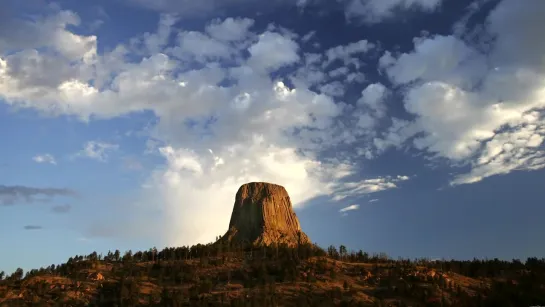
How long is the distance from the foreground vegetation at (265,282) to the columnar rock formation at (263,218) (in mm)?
4795

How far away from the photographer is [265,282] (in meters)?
38.0

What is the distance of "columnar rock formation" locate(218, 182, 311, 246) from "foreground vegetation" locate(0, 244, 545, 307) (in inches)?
189

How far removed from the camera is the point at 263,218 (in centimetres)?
5438

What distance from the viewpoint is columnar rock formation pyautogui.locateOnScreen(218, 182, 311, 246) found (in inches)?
2106

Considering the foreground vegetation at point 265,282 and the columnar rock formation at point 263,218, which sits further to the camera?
the columnar rock formation at point 263,218

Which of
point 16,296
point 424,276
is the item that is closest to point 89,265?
point 16,296

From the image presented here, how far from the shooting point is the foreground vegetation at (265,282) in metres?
34.8

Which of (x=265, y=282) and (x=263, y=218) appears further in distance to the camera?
(x=263, y=218)

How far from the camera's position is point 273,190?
5788 centimetres

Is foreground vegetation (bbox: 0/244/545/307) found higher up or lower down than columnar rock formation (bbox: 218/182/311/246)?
lower down

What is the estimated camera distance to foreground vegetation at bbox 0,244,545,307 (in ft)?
114

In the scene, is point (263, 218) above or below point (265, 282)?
above

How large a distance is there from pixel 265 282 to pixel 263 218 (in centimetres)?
1660

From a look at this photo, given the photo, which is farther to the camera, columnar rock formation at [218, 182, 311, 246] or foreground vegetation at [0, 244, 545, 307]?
columnar rock formation at [218, 182, 311, 246]
